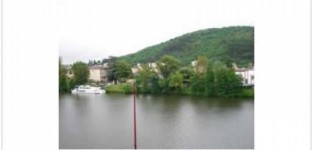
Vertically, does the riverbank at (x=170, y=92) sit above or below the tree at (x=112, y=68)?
below

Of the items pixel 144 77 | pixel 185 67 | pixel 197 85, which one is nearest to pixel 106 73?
pixel 144 77

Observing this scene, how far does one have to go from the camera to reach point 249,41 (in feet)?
10.8

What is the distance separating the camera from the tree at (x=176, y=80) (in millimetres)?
3362

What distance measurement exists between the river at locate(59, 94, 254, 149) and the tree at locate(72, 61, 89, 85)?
0.42 ft

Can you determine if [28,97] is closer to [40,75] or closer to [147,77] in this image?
[40,75]

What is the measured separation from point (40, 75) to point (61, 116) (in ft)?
4.16

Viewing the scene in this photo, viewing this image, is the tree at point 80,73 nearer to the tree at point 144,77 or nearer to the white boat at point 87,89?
the white boat at point 87,89

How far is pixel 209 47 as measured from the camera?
3.41 meters

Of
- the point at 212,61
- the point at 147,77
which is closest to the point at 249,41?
the point at 212,61

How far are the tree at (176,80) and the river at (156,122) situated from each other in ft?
0.38

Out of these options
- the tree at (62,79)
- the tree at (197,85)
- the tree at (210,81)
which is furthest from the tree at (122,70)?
the tree at (210,81)

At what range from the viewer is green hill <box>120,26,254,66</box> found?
3279 mm

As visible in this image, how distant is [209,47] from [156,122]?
79 cm

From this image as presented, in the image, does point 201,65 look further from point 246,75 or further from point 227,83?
point 246,75
